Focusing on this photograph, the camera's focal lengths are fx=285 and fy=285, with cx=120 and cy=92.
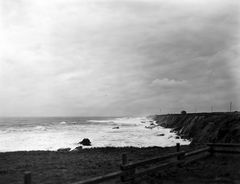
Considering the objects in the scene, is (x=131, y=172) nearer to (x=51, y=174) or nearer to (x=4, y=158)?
(x=51, y=174)

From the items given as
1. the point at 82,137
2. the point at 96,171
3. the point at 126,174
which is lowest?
the point at 82,137

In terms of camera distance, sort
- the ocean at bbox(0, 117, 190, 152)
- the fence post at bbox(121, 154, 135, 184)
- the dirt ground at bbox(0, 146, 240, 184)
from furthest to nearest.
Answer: the ocean at bbox(0, 117, 190, 152)
the dirt ground at bbox(0, 146, 240, 184)
the fence post at bbox(121, 154, 135, 184)

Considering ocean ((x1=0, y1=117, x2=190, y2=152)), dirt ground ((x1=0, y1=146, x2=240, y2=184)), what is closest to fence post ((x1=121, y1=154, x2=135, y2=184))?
dirt ground ((x1=0, y1=146, x2=240, y2=184))

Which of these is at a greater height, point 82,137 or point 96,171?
point 96,171

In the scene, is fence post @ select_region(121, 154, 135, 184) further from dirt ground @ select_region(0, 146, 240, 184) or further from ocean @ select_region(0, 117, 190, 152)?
ocean @ select_region(0, 117, 190, 152)

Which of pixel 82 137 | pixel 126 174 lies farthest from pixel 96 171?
pixel 82 137

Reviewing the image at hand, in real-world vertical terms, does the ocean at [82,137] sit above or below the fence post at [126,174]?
below

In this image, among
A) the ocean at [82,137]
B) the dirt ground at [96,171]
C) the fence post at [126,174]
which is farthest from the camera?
the ocean at [82,137]

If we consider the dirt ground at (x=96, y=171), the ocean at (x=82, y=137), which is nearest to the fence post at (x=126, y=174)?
the dirt ground at (x=96, y=171)

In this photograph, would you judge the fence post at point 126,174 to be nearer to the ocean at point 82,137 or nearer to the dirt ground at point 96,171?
the dirt ground at point 96,171

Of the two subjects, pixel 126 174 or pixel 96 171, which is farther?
pixel 96 171

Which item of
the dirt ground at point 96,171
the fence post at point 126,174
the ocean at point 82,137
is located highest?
the fence post at point 126,174

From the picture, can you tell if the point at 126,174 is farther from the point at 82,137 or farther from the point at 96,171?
the point at 82,137

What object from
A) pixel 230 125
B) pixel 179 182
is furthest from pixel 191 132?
pixel 179 182
